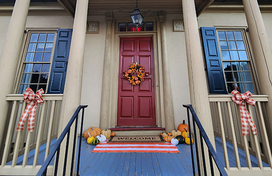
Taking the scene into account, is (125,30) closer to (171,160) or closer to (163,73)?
(163,73)

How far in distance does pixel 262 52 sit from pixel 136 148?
2369 millimetres

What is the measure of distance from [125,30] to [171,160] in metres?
3.54

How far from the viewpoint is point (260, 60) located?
1.50 m

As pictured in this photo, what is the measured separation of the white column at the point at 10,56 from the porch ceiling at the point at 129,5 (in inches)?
64.4

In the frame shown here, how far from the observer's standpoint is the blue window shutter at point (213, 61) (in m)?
2.77

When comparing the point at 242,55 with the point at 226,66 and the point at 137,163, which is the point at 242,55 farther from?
the point at 137,163

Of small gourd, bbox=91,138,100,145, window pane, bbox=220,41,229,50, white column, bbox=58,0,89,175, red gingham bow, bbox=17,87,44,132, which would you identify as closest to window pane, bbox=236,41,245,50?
window pane, bbox=220,41,229,50

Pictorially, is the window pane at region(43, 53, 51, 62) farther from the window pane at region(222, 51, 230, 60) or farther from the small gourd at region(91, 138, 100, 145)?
the window pane at region(222, 51, 230, 60)

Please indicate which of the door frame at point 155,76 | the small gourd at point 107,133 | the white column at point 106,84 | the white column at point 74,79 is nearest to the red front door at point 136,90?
the door frame at point 155,76

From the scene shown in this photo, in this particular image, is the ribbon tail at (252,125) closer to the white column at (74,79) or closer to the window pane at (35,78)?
the white column at (74,79)

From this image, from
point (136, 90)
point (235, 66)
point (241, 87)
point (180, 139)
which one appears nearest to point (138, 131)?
point (180, 139)

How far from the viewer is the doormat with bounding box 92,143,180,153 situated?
1.91 meters

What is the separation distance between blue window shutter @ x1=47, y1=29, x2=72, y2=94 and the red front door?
1.43m

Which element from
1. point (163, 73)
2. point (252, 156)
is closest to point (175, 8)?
point (163, 73)
